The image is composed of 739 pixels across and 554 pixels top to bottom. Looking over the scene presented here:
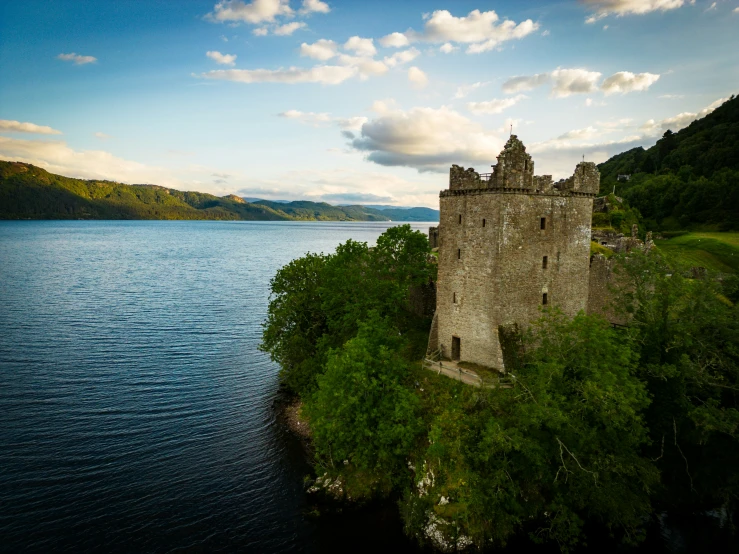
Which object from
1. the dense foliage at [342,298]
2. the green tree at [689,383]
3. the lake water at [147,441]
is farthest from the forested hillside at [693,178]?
the lake water at [147,441]

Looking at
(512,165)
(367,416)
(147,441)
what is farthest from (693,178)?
(147,441)

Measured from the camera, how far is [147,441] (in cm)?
3005

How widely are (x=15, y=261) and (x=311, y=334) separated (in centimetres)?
10138

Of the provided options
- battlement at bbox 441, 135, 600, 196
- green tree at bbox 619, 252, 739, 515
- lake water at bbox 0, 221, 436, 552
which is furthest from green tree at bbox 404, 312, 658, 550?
battlement at bbox 441, 135, 600, 196

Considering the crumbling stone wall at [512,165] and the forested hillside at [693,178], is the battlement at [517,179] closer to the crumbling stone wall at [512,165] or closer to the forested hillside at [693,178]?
the crumbling stone wall at [512,165]

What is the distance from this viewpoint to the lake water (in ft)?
73.0

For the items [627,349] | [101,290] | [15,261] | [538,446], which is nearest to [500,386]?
[538,446]

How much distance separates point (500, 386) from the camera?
75.9 feet

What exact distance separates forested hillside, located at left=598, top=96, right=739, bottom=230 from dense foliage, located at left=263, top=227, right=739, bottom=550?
6327 cm

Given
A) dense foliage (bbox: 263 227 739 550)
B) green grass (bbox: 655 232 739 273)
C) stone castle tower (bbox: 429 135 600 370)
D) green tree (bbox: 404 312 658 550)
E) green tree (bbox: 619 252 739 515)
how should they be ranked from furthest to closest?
green grass (bbox: 655 232 739 273) < stone castle tower (bbox: 429 135 600 370) < green tree (bbox: 619 252 739 515) < dense foliage (bbox: 263 227 739 550) < green tree (bbox: 404 312 658 550)

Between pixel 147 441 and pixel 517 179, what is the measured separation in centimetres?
3013

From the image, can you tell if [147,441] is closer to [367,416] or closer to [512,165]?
[367,416]

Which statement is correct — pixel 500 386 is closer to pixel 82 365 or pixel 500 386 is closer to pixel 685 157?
pixel 82 365

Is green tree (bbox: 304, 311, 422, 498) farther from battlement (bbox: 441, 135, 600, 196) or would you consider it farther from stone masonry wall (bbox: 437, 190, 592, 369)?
battlement (bbox: 441, 135, 600, 196)
